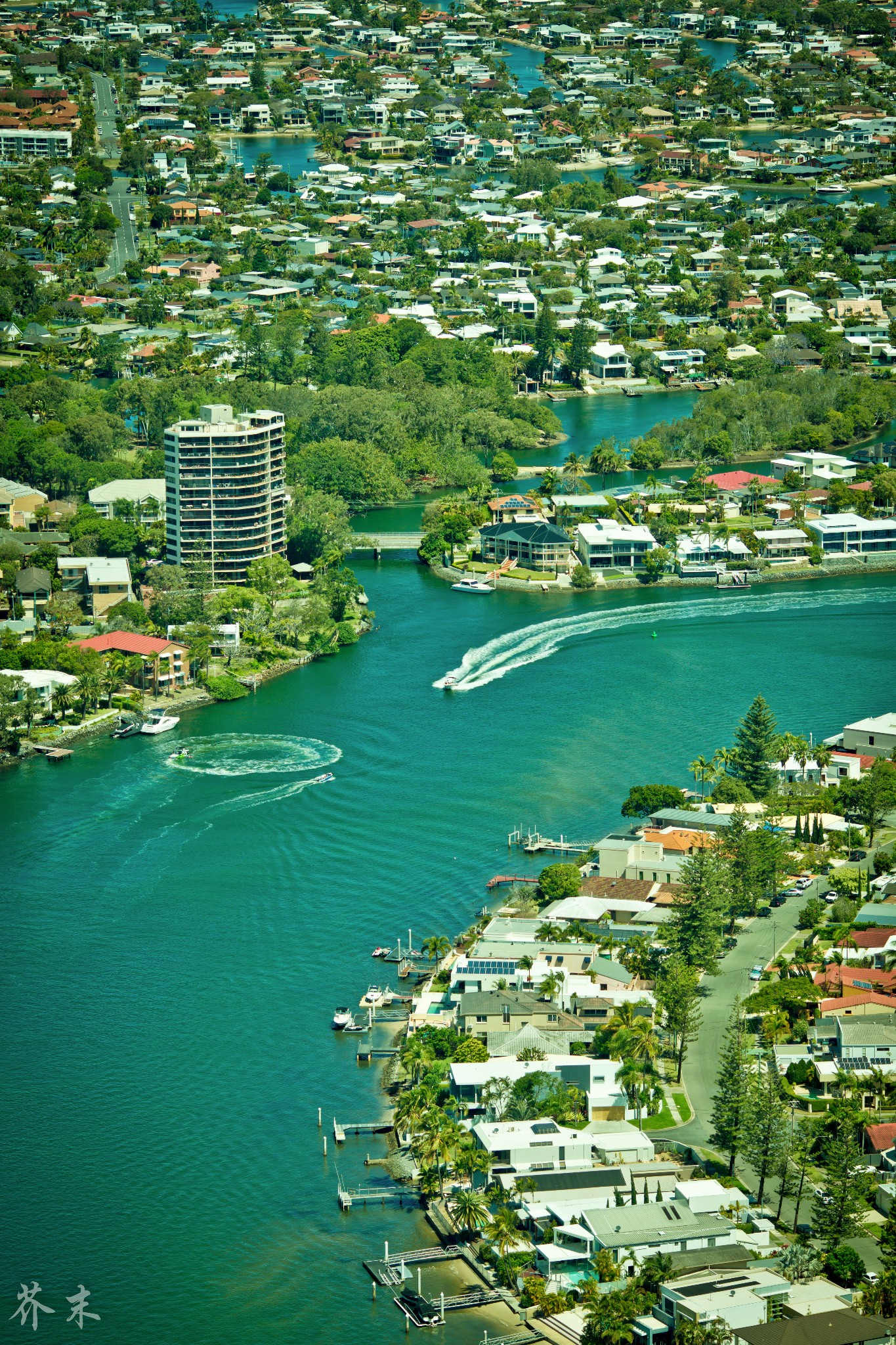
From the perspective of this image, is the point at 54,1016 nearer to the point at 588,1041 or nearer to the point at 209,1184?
the point at 209,1184

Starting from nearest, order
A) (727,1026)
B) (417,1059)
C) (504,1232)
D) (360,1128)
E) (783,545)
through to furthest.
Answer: (504,1232) → (360,1128) → (417,1059) → (727,1026) → (783,545)

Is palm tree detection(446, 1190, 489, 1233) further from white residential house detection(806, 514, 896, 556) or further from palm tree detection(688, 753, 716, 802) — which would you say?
white residential house detection(806, 514, 896, 556)

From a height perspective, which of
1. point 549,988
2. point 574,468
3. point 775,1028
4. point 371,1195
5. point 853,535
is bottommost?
point 371,1195

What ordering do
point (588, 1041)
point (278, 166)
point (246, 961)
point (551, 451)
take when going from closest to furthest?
1. point (588, 1041)
2. point (246, 961)
3. point (551, 451)
4. point (278, 166)

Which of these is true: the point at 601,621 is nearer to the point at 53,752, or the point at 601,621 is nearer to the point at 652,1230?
the point at 53,752

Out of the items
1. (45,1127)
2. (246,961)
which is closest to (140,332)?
(246,961)

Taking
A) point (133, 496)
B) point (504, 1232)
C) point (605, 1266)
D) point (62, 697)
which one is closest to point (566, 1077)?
point (504, 1232)
